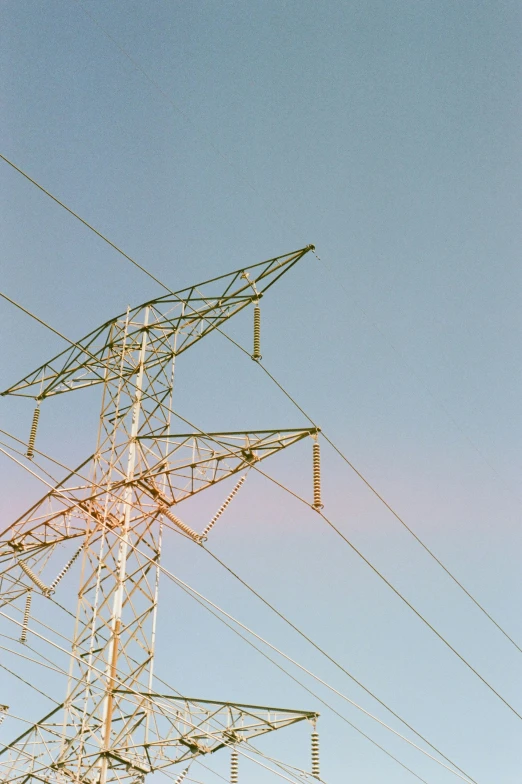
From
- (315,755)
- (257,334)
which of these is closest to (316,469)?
(257,334)

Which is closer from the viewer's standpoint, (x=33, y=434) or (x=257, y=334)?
(x=257, y=334)

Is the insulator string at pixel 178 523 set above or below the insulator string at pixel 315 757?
above

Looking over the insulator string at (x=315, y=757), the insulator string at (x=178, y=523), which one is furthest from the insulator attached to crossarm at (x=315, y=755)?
the insulator string at (x=178, y=523)

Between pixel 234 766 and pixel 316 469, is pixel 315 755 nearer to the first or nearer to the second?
pixel 234 766

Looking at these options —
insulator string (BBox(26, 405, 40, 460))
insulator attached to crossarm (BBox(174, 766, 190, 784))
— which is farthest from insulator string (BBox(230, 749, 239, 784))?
insulator string (BBox(26, 405, 40, 460))

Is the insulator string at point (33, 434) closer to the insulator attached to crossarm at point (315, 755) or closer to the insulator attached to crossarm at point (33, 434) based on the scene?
the insulator attached to crossarm at point (33, 434)

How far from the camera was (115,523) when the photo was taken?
16797 mm

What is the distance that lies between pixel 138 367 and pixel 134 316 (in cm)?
140

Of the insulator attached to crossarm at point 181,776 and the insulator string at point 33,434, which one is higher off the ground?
the insulator string at point 33,434

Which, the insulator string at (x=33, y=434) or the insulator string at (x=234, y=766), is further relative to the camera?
the insulator string at (x=33, y=434)

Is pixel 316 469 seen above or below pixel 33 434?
below

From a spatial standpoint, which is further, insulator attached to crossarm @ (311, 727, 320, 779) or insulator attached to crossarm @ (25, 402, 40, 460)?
insulator attached to crossarm @ (25, 402, 40, 460)

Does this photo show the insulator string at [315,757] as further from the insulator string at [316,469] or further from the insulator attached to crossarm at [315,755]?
the insulator string at [316,469]

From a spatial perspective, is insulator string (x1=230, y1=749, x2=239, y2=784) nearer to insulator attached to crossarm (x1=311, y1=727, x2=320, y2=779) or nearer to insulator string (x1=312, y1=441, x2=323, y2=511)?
insulator attached to crossarm (x1=311, y1=727, x2=320, y2=779)
